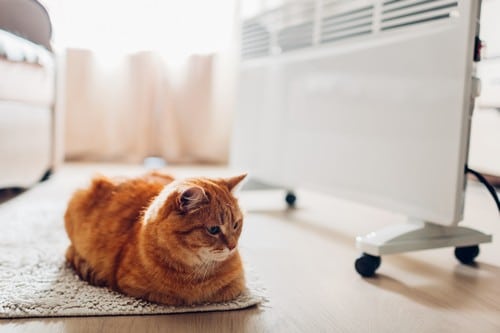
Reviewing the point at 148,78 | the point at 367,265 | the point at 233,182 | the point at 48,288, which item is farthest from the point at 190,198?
the point at 148,78

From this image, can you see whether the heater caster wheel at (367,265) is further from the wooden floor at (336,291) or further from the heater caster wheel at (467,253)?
the heater caster wheel at (467,253)

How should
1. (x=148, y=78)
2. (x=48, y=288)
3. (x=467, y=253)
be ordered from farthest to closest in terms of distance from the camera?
(x=148, y=78), (x=467, y=253), (x=48, y=288)

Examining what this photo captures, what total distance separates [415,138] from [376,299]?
0.40 meters

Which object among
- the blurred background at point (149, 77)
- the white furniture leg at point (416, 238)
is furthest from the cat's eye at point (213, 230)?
the blurred background at point (149, 77)

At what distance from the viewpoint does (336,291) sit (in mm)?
1053

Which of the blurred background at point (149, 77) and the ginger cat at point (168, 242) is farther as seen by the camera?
the blurred background at point (149, 77)

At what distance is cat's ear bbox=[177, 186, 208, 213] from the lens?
0.84 m

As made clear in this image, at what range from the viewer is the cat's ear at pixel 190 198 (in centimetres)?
84

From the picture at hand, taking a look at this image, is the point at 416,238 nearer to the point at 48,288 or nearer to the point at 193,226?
the point at 193,226

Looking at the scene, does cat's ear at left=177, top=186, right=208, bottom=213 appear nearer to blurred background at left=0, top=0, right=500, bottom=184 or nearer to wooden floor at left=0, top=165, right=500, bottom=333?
wooden floor at left=0, top=165, right=500, bottom=333

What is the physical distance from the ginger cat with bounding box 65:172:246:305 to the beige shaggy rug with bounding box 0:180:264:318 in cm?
2

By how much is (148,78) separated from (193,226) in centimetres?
225

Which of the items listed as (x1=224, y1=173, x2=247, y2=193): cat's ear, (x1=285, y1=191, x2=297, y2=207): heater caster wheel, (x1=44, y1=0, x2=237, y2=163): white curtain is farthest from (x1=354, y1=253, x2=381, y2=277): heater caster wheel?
(x1=44, y1=0, x2=237, y2=163): white curtain

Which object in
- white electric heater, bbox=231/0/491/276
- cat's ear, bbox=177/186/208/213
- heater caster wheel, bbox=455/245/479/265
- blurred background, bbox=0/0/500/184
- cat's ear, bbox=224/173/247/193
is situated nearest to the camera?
cat's ear, bbox=177/186/208/213
